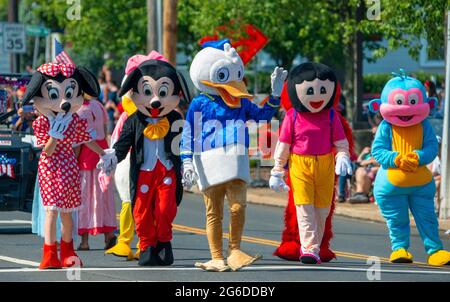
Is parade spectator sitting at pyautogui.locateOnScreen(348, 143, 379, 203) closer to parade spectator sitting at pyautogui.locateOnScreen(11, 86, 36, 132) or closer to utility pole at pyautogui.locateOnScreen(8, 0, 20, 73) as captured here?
parade spectator sitting at pyautogui.locateOnScreen(11, 86, 36, 132)

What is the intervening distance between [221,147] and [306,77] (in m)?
1.26

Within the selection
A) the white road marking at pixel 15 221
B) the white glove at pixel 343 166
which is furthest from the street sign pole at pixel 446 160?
the white glove at pixel 343 166

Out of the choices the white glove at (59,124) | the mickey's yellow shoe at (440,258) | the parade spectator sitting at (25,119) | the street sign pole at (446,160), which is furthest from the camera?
the street sign pole at (446,160)

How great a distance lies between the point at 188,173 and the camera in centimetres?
1205

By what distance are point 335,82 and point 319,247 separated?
5.32 ft

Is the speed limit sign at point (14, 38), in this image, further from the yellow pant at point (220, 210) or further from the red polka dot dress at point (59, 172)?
the yellow pant at point (220, 210)

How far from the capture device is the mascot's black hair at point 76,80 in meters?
12.2

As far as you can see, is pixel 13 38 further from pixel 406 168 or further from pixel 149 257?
pixel 149 257

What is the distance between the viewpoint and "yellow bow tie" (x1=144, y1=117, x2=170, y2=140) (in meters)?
12.5

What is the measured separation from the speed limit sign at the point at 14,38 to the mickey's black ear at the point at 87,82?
59.7 feet

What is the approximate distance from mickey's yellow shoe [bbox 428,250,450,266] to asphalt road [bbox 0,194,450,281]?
0.40 ft

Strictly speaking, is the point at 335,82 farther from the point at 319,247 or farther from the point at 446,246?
the point at 446,246

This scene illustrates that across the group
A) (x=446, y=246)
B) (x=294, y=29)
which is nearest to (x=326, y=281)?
(x=446, y=246)
